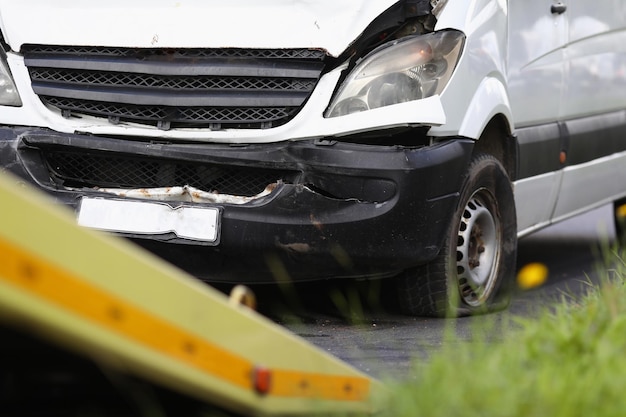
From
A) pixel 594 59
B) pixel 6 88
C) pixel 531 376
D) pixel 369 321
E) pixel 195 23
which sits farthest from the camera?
pixel 594 59

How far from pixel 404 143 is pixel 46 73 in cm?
154

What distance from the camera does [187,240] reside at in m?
5.09

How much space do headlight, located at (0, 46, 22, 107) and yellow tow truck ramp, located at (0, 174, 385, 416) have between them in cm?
266

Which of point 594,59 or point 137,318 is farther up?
point 594,59

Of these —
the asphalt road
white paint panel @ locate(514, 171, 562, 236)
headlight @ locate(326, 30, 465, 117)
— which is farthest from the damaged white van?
white paint panel @ locate(514, 171, 562, 236)

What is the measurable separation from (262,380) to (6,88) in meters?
3.03

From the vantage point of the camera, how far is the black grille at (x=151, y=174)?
5.20 meters

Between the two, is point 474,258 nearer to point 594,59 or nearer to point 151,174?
point 151,174

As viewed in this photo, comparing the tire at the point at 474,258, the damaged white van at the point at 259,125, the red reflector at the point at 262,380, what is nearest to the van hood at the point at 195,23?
the damaged white van at the point at 259,125

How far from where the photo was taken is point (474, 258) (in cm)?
591

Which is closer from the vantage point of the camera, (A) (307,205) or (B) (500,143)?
(A) (307,205)

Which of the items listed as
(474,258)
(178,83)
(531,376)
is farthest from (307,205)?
(531,376)

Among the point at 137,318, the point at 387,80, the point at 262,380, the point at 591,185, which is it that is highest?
the point at 387,80

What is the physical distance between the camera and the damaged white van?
16.7 feet
